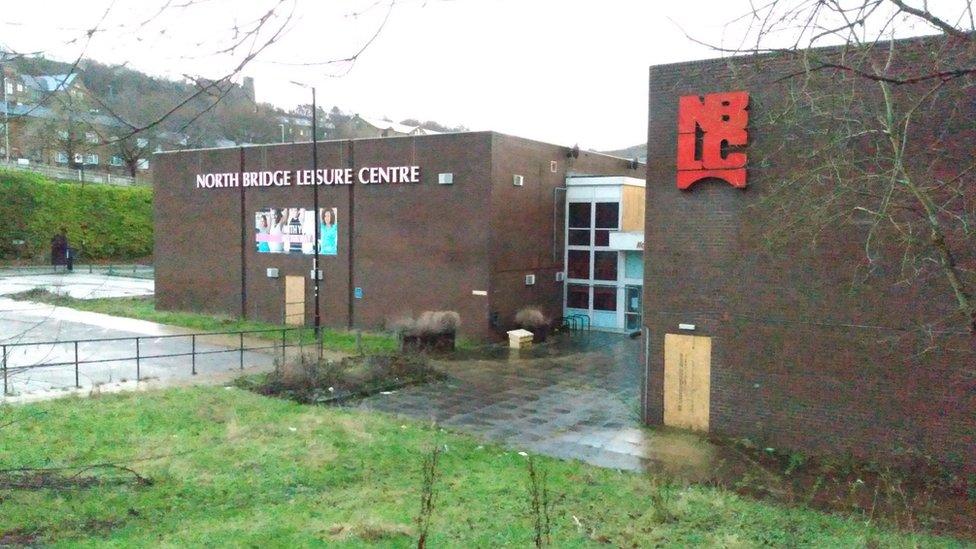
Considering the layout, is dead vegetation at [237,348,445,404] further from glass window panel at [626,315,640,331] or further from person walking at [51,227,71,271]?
person walking at [51,227,71,271]

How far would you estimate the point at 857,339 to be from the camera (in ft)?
47.1

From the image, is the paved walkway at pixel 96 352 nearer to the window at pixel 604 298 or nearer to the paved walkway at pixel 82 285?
the paved walkway at pixel 82 285

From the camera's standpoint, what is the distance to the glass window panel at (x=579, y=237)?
107 ft

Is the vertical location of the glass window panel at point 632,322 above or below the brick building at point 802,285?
below

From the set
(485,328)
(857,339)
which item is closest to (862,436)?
(857,339)

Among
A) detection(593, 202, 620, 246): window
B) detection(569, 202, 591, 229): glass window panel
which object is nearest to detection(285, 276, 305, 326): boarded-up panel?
detection(569, 202, 591, 229): glass window panel

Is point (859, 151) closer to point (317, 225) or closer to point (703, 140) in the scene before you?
point (703, 140)

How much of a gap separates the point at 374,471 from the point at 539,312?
19.6 meters

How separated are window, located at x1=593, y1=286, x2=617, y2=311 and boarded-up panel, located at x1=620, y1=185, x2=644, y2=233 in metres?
2.58

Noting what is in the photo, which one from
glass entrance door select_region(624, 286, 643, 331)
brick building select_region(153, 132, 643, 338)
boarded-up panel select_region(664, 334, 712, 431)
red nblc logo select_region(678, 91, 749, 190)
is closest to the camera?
red nblc logo select_region(678, 91, 749, 190)

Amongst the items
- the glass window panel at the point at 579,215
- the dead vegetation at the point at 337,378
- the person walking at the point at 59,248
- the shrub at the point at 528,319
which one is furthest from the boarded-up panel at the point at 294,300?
the person walking at the point at 59,248

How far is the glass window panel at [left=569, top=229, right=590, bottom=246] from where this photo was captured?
32.6 m

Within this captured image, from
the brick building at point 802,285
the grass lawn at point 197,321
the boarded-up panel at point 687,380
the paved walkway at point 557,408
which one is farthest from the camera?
the grass lawn at point 197,321

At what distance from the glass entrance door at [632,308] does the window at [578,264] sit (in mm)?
1859
